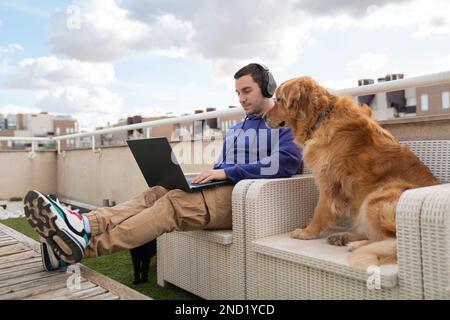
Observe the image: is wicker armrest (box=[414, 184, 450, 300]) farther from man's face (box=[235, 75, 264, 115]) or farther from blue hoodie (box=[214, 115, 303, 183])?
man's face (box=[235, 75, 264, 115])

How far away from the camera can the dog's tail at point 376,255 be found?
3.94ft

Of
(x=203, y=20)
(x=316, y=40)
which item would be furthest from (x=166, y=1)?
(x=316, y=40)

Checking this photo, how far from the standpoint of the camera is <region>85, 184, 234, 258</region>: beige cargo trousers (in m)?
1.59

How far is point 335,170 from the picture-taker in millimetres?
1579

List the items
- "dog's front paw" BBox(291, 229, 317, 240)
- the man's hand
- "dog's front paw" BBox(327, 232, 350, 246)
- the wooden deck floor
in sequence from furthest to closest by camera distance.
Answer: the man's hand → "dog's front paw" BBox(291, 229, 317, 240) → "dog's front paw" BBox(327, 232, 350, 246) → the wooden deck floor

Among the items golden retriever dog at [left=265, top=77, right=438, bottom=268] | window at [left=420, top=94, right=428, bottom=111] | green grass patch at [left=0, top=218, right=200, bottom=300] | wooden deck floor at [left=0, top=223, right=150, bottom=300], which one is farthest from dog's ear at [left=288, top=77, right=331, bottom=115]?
green grass patch at [left=0, top=218, right=200, bottom=300]

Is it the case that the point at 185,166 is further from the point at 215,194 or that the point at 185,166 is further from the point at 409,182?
the point at 409,182

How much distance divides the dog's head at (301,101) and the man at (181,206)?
0.14 m

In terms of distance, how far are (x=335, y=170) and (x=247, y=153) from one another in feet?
2.01

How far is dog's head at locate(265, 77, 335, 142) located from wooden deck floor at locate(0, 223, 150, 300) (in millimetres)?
1086

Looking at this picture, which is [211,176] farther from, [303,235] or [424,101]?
[424,101]

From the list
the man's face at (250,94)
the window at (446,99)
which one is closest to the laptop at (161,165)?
the man's face at (250,94)
